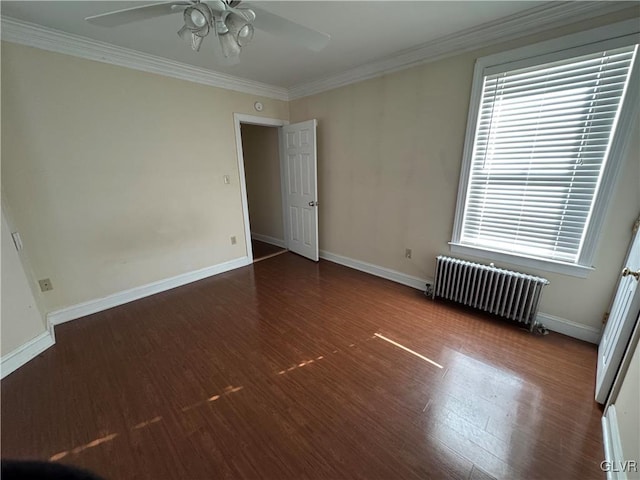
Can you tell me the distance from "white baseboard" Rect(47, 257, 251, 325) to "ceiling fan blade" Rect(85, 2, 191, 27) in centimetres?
247

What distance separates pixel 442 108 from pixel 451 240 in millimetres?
1350

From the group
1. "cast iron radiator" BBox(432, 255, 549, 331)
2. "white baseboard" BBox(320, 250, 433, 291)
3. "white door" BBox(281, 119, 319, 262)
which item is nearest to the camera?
"cast iron radiator" BBox(432, 255, 549, 331)

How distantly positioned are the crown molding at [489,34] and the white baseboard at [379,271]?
2.32 meters

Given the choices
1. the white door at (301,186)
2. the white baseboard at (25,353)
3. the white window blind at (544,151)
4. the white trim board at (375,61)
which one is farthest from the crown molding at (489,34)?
the white baseboard at (25,353)

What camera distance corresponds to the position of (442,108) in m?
2.53

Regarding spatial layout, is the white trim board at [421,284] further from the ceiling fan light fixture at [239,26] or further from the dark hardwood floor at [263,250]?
the ceiling fan light fixture at [239,26]

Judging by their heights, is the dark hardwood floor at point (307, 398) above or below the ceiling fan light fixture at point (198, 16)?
below

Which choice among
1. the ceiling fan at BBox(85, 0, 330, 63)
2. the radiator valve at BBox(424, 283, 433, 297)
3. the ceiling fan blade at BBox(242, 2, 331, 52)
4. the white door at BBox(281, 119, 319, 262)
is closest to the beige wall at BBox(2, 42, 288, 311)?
the white door at BBox(281, 119, 319, 262)

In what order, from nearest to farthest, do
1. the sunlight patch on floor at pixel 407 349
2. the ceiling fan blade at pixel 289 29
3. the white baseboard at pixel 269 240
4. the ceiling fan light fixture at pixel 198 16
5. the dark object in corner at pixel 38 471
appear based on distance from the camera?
the dark object in corner at pixel 38 471 → the ceiling fan light fixture at pixel 198 16 → the ceiling fan blade at pixel 289 29 → the sunlight patch on floor at pixel 407 349 → the white baseboard at pixel 269 240

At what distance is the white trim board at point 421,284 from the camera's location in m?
2.12

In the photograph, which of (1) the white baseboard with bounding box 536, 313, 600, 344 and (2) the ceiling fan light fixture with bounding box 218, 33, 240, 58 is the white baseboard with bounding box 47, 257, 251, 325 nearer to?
(2) the ceiling fan light fixture with bounding box 218, 33, 240, 58

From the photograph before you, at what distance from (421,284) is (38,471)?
3.09 meters

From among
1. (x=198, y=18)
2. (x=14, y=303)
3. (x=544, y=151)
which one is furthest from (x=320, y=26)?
(x=14, y=303)

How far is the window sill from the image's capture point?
2.07m
